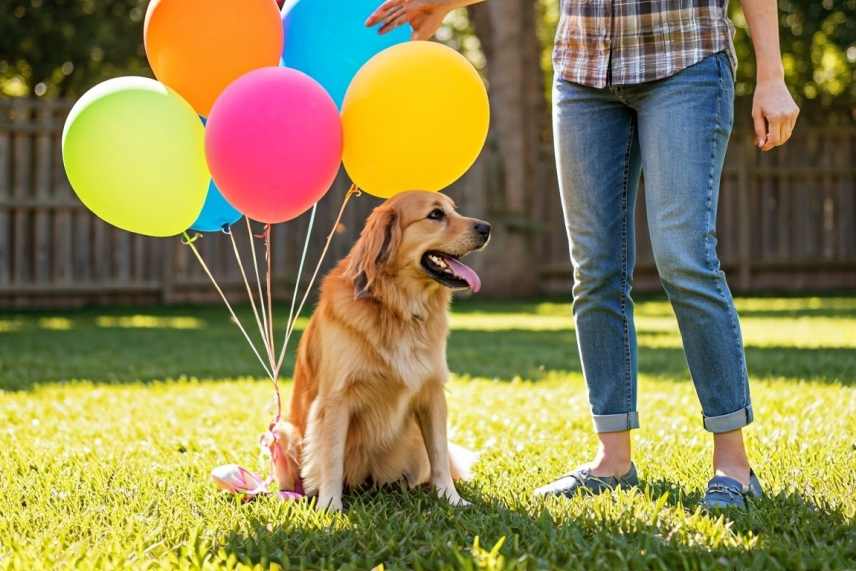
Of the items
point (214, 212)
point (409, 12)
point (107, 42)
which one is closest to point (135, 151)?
point (214, 212)

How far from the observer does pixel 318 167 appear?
3.11 meters

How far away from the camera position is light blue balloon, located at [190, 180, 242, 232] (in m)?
3.51

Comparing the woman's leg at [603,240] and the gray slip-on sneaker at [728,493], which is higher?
the woman's leg at [603,240]

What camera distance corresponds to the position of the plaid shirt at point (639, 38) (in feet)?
9.90

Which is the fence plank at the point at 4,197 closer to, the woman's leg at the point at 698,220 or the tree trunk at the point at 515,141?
the tree trunk at the point at 515,141

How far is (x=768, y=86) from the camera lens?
295cm

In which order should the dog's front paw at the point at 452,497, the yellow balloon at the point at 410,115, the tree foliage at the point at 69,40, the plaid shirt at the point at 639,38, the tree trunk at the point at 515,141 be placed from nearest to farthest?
the plaid shirt at the point at 639,38 < the yellow balloon at the point at 410,115 < the dog's front paw at the point at 452,497 < the tree trunk at the point at 515,141 < the tree foliage at the point at 69,40

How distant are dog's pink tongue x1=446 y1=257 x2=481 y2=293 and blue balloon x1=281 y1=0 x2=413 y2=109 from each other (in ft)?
2.33

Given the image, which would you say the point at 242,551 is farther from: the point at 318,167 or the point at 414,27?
the point at 414,27

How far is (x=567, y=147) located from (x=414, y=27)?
2.47ft

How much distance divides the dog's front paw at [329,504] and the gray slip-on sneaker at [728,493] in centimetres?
117

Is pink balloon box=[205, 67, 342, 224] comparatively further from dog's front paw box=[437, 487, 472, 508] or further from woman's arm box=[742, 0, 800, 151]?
woman's arm box=[742, 0, 800, 151]

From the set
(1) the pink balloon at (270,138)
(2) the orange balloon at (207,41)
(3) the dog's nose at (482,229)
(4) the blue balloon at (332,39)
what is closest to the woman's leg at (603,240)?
(3) the dog's nose at (482,229)

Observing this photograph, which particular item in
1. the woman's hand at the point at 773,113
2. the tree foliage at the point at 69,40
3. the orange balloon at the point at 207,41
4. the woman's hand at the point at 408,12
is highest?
the tree foliage at the point at 69,40
